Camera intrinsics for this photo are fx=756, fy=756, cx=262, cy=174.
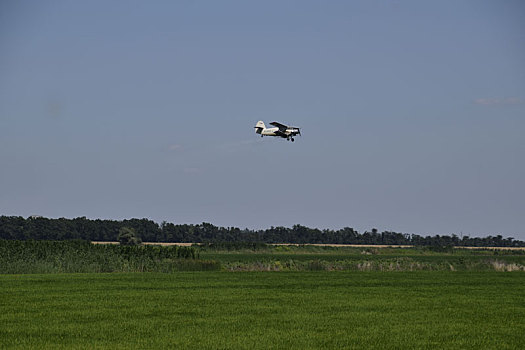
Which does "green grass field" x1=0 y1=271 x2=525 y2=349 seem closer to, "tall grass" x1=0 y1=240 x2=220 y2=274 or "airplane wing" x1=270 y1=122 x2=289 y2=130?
"tall grass" x1=0 y1=240 x2=220 y2=274

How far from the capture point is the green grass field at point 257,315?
19562 mm

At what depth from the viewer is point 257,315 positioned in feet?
81.7

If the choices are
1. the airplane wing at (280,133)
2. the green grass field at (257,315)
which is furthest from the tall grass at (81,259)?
the airplane wing at (280,133)

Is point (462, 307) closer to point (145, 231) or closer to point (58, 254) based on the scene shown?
point (58, 254)

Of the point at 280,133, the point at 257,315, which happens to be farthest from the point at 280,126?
the point at 257,315

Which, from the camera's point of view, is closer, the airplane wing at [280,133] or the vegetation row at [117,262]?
the vegetation row at [117,262]

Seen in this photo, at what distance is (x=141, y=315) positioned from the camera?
2452 centimetres

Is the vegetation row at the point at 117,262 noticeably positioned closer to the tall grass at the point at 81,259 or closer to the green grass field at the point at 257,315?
the tall grass at the point at 81,259

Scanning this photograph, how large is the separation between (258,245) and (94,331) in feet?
349

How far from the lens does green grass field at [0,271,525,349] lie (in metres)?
19.6

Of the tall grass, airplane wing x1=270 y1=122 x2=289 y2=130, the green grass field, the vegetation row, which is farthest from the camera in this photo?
airplane wing x1=270 y1=122 x2=289 y2=130

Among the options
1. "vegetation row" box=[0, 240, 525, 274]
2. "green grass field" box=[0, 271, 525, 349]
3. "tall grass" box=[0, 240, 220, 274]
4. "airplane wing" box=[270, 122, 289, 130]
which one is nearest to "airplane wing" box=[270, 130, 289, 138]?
"airplane wing" box=[270, 122, 289, 130]

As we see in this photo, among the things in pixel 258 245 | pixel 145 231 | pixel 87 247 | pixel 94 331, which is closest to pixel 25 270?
pixel 87 247

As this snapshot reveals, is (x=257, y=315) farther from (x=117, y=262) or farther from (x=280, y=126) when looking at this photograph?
(x=280, y=126)
